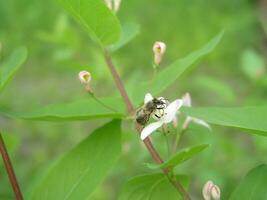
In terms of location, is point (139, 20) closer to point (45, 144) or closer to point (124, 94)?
point (45, 144)

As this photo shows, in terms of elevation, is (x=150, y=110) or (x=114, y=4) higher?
(x=114, y=4)

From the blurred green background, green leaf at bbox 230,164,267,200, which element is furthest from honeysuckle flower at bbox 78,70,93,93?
the blurred green background

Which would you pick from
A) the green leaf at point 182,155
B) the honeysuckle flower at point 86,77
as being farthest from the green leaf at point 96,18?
the green leaf at point 182,155

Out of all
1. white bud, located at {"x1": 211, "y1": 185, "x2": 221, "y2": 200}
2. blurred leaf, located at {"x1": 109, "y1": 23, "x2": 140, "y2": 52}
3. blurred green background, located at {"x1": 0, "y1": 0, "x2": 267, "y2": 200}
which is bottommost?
blurred green background, located at {"x1": 0, "y1": 0, "x2": 267, "y2": 200}

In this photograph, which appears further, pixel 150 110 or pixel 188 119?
pixel 188 119

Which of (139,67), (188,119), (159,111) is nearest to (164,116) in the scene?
(159,111)

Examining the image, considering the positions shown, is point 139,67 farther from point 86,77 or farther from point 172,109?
point 172,109

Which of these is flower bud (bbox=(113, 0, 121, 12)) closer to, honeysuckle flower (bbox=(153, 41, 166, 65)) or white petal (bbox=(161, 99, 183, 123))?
honeysuckle flower (bbox=(153, 41, 166, 65))
